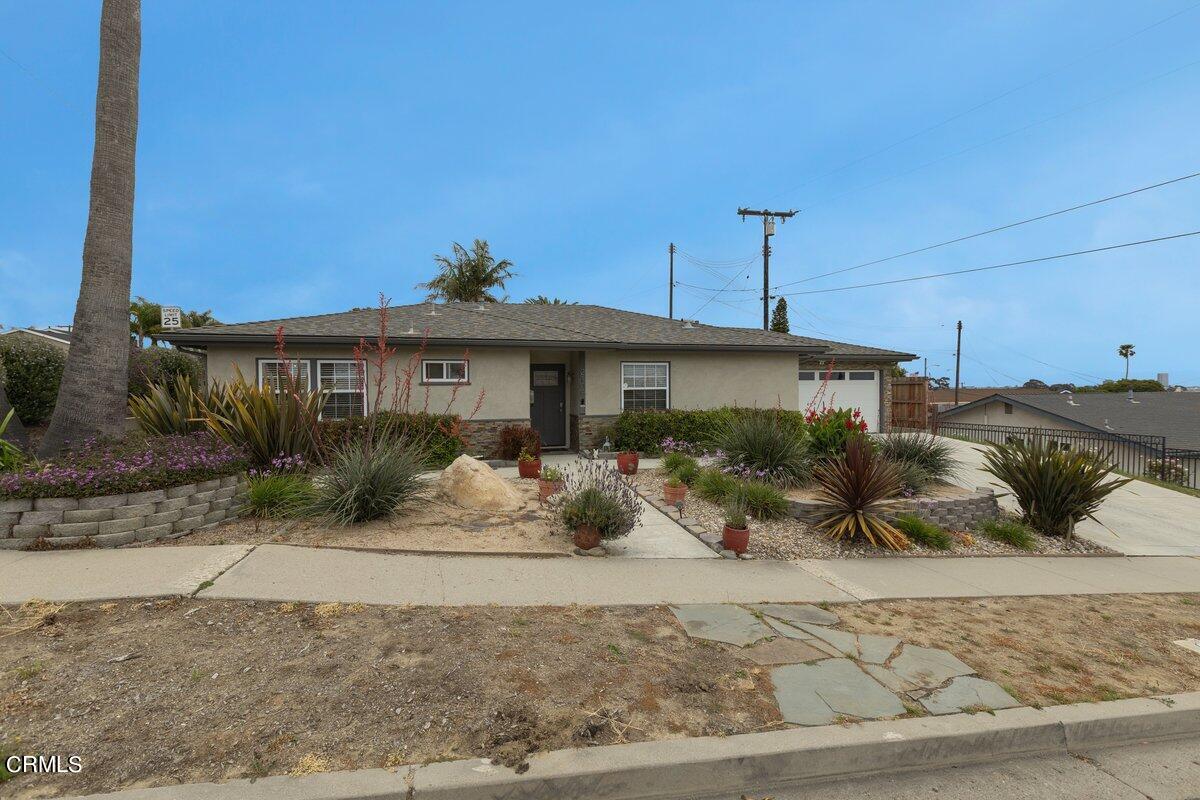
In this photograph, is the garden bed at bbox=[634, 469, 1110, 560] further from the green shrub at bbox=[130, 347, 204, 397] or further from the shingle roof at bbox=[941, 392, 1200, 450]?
the shingle roof at bbox=[941, 392, 1200, 450]

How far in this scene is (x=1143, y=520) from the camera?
9.19m

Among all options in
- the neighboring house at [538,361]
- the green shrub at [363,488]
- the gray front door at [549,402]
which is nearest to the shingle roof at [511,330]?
the neighboring house at [538,361]

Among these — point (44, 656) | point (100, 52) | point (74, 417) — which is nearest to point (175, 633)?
point (44, 656)

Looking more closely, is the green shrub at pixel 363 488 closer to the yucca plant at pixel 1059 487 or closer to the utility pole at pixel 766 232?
the yucca plant at pixel 1059 487

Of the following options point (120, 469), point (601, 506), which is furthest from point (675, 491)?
point (120, 469)

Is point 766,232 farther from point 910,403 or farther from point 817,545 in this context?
point 817,545

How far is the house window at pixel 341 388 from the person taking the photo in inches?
466

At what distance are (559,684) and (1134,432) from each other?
92.8 feet

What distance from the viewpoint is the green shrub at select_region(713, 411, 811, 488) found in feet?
28.0

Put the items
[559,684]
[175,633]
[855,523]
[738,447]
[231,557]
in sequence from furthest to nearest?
[738,447] → [855,523] → [231,557] → [175,633] → [559,684]

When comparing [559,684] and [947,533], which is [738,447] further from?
[559,684]

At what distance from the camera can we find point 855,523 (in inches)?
267

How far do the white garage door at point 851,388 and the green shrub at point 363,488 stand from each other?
49.3 feet

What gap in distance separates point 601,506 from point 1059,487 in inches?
264
